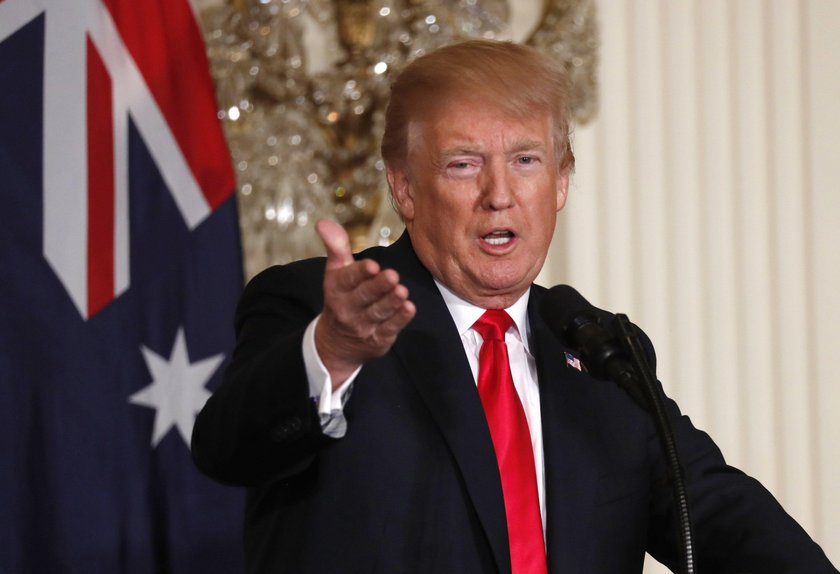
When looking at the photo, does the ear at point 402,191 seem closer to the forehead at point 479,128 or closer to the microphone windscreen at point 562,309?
the forehead at point 479,128

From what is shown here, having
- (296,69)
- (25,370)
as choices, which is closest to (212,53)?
(296,69)

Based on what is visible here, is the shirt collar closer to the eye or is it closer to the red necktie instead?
the red necktie

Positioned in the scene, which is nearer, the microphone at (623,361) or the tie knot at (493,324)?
the microphone at (623,361)

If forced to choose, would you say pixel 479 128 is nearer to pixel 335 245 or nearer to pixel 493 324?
pixel 493 324

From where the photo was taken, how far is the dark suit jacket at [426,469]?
150 centimetres

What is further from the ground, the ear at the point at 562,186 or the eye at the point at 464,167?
the eye at the point at 464,167

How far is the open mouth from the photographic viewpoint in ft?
5.85

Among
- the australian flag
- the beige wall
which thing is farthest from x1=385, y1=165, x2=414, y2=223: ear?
the beige wall

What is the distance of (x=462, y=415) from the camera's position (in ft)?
5.39

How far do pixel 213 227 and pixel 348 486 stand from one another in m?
1.53

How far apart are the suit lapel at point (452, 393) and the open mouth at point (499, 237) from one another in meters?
0.11

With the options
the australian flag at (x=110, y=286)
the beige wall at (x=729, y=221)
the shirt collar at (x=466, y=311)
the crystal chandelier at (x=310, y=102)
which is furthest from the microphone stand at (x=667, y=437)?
the beige wall at (x=729, y=221)

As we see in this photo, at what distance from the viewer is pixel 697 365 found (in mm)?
3436

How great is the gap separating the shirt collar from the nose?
0.16m
